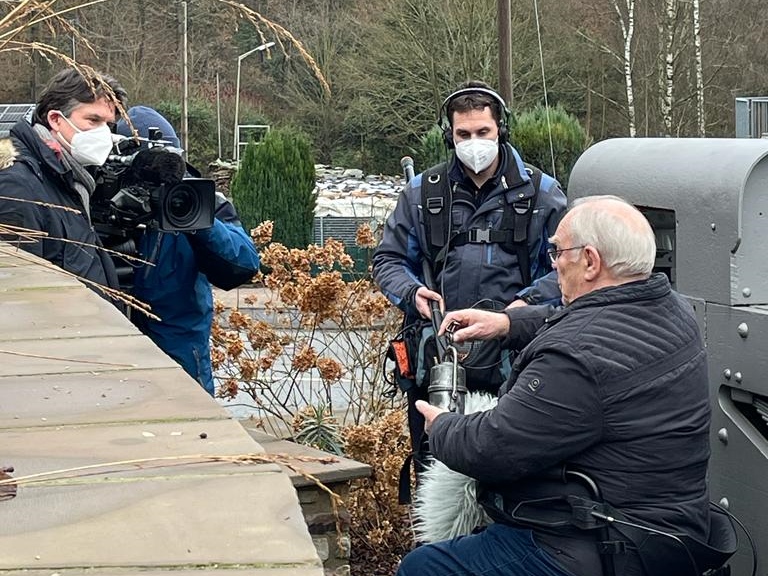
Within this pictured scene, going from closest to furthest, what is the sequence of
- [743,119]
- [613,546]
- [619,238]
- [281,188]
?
1. [613,546]
2. [619,238]
3. [743,119]
4. [281,188]

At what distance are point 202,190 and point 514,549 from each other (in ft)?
5.76

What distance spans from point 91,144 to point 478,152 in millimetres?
1253

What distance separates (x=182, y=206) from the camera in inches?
162

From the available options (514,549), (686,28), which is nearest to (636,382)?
(514,549)

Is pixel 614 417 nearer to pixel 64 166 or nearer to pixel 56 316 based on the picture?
pixel 56 316

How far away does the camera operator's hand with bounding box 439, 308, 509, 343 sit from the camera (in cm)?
373

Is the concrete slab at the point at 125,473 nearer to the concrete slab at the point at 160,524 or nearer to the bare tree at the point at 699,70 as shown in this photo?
the concrete slab at the point at 160,524

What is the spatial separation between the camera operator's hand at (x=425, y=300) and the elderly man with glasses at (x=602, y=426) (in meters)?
1.04

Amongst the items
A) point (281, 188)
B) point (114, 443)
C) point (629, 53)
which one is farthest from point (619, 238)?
point (629, 53)

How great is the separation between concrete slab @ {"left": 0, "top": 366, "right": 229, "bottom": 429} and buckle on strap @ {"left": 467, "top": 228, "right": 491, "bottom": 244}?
6.09ft

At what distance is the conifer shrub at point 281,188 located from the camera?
22.8 meters

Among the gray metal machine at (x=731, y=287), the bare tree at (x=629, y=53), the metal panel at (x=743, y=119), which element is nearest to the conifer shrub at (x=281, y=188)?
the metal panel at (x=743, y=119)

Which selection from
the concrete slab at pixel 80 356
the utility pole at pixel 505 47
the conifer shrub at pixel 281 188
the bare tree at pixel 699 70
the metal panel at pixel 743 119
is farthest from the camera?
the bare tree at pixel 699 70

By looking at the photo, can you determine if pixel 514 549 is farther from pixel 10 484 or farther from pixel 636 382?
pixel 10 484
